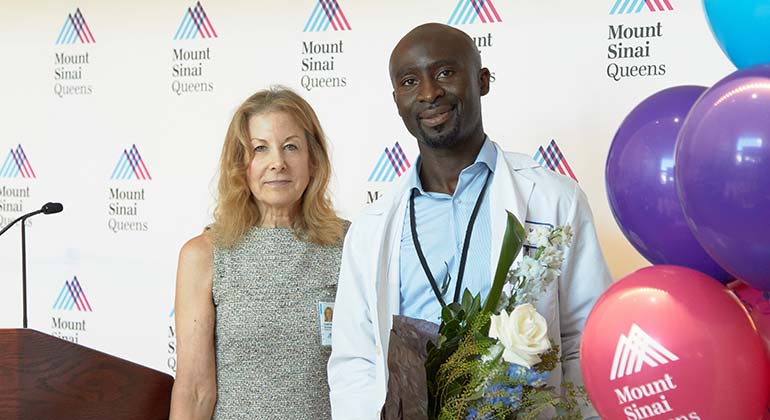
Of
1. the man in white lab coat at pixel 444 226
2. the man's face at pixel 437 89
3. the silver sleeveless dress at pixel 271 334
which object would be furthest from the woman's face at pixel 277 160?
the man's face at pixel 437 89

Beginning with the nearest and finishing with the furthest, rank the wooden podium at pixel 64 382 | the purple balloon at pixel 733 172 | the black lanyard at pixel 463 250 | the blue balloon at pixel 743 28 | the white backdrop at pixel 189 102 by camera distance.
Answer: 1. the purple balloon at pixel 733 172
2. the blue balloon at pixel 743 28
3. the black lanyard at pixel 463 250
4. the wooden podium at pixel 64 382
5. the white backdrop at pixel 189 102

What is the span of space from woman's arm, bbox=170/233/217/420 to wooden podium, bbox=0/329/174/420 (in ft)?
0.28

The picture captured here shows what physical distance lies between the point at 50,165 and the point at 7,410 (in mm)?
1919

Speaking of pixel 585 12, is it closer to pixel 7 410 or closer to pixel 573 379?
pixel 573 379

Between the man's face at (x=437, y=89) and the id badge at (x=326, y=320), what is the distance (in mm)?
561

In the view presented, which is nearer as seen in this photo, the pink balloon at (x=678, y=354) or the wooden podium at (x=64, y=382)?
the pink balloon at (x=678, y=354)

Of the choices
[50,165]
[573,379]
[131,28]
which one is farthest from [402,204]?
[50,165]

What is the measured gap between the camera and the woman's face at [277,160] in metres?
2.42

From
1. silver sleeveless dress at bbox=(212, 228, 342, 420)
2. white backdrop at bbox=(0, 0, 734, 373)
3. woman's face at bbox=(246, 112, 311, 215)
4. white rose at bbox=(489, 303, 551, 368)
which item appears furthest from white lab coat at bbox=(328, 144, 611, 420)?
white backdrop at bbox=(0, 0, 734, 373)

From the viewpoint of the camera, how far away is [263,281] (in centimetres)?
239

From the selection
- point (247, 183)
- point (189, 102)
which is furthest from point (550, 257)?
point (189, 102)

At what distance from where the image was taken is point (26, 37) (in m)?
3.83

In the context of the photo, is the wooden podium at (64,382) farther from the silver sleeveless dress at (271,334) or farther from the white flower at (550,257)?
the white flower at (550,257)

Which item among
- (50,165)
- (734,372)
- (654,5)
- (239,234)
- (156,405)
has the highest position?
(654,5)
